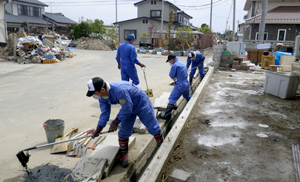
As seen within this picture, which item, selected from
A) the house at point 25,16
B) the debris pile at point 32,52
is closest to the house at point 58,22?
the house at point 25,16

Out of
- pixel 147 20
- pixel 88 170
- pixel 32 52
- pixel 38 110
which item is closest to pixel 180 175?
pixel 88 170

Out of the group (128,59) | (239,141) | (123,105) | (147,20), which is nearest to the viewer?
(123,105)

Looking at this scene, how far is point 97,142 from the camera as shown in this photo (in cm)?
410

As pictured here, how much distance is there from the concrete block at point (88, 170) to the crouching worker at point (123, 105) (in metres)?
0.39

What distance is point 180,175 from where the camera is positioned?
3.21 m

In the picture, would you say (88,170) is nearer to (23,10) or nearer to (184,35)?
(184,35)

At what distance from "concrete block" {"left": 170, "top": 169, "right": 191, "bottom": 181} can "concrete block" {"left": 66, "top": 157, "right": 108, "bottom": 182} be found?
39.4 inches

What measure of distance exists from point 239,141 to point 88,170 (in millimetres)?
2831

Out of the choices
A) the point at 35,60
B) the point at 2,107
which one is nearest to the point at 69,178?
the point at 2,107

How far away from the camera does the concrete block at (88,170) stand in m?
2.84

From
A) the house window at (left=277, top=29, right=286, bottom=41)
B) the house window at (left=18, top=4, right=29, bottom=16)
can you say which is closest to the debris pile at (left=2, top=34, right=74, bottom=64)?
the house window at (left=18, top=4, right=29, bottom=16)

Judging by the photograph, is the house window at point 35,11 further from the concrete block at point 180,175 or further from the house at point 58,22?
the concrete block at point 180,175

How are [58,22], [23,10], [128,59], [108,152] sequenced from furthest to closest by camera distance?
[58,22] < [23,10] < [128,59] < [108,152]

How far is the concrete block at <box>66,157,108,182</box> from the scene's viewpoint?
2836 mm
